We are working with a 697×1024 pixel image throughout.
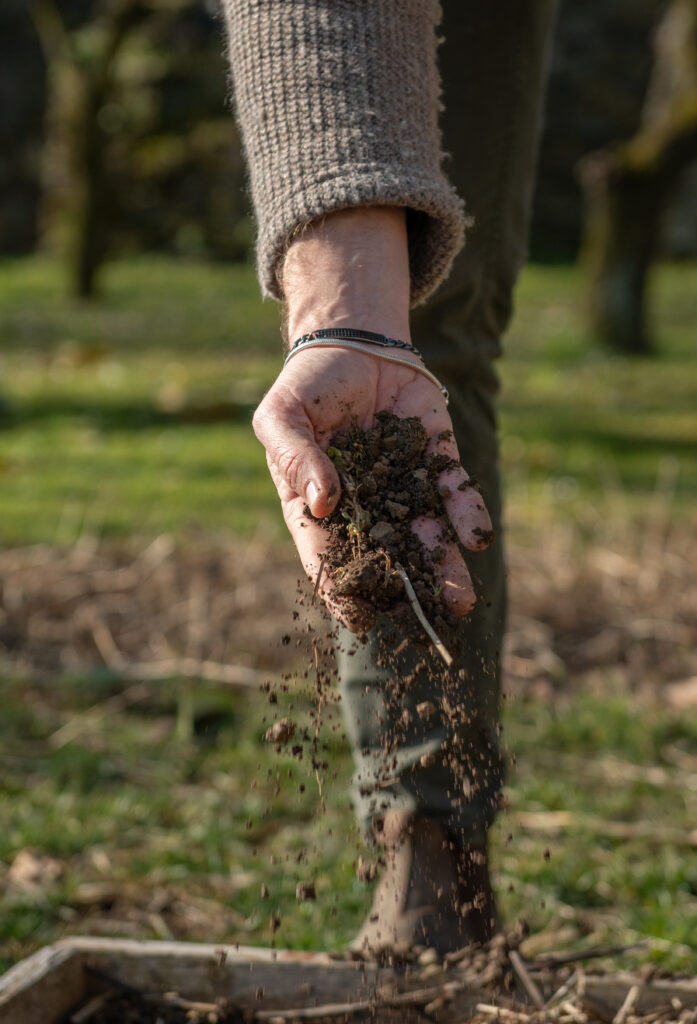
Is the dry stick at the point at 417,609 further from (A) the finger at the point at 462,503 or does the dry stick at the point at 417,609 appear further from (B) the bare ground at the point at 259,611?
(B) the bare ground at the point at 259,611

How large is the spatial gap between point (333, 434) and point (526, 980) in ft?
2.93

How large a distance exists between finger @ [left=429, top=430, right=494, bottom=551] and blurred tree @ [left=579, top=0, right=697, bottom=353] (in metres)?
7.73

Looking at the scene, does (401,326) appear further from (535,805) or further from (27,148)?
(27,148)

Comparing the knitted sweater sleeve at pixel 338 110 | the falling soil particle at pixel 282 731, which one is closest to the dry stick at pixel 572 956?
the falling soil particle at pixel 282 731

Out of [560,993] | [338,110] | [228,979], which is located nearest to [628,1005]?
[560,993]

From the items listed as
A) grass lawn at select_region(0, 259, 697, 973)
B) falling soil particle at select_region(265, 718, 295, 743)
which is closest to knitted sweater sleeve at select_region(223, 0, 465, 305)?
falling soil particle at select_region(265, 718, 295, 743)

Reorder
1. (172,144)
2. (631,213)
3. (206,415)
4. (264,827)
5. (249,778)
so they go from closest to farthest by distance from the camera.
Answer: (264,827)
(249,778)
(206,415)
(631,213)
(172,144)

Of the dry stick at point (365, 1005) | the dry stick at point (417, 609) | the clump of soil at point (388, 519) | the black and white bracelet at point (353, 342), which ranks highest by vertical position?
the black and white bracelet at point (353, 342)

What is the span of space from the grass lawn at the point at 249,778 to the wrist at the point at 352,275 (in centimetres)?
64

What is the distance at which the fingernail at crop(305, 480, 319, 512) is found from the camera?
53.7 inches

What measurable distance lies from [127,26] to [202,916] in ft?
34.5

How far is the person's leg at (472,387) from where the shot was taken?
5.82ft

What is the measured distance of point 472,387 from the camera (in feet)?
6.49

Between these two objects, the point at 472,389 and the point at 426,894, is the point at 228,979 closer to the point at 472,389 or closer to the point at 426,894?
the point at 426,894
